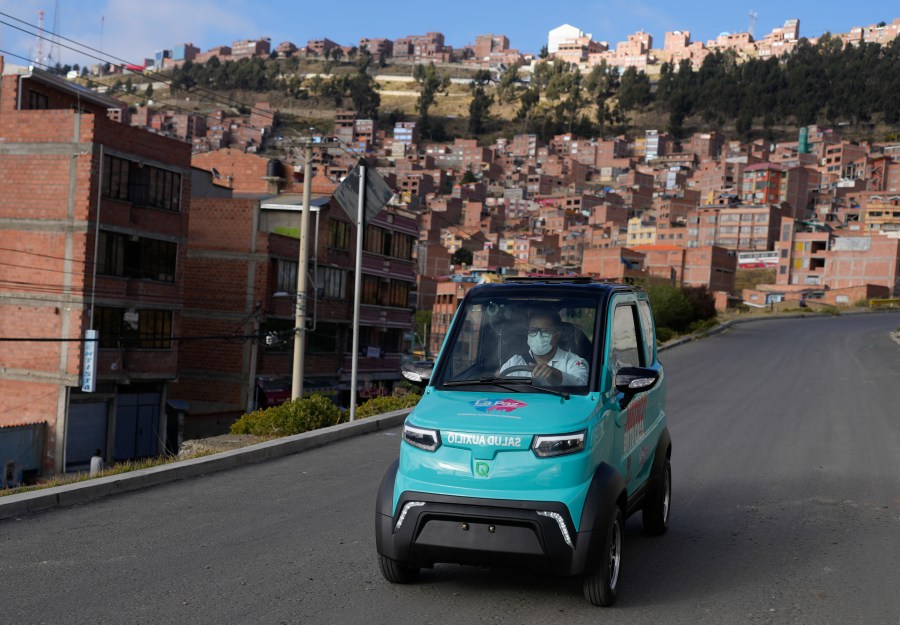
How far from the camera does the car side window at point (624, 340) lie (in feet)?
21.7

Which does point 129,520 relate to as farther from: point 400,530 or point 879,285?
point 879,285

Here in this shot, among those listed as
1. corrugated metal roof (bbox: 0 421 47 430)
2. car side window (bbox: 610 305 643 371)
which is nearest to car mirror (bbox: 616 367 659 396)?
car side window (bbox: 610 305 643 371)

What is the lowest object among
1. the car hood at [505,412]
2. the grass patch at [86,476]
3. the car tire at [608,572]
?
the grass patch at [86,476]

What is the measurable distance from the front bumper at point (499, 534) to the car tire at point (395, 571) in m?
0.53

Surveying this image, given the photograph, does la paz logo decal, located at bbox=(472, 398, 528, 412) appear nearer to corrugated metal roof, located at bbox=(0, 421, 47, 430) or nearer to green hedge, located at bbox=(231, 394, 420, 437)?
green hedge, located at bbox=(231, 394, 420, 437)

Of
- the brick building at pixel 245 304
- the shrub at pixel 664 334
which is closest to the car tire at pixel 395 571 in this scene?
the brick building at pixel 245 304

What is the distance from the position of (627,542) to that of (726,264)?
10878cm

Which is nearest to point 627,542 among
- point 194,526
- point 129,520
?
point 194,526

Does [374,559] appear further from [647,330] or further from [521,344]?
[647,330]

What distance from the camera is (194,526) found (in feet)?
25.2

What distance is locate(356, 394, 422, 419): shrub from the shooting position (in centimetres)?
1673

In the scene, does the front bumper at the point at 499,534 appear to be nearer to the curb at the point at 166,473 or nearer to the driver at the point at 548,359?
the driver at the point at 548,359

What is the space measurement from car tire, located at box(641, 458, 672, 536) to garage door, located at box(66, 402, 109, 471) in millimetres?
28059

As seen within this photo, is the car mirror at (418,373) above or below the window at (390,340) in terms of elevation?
above
